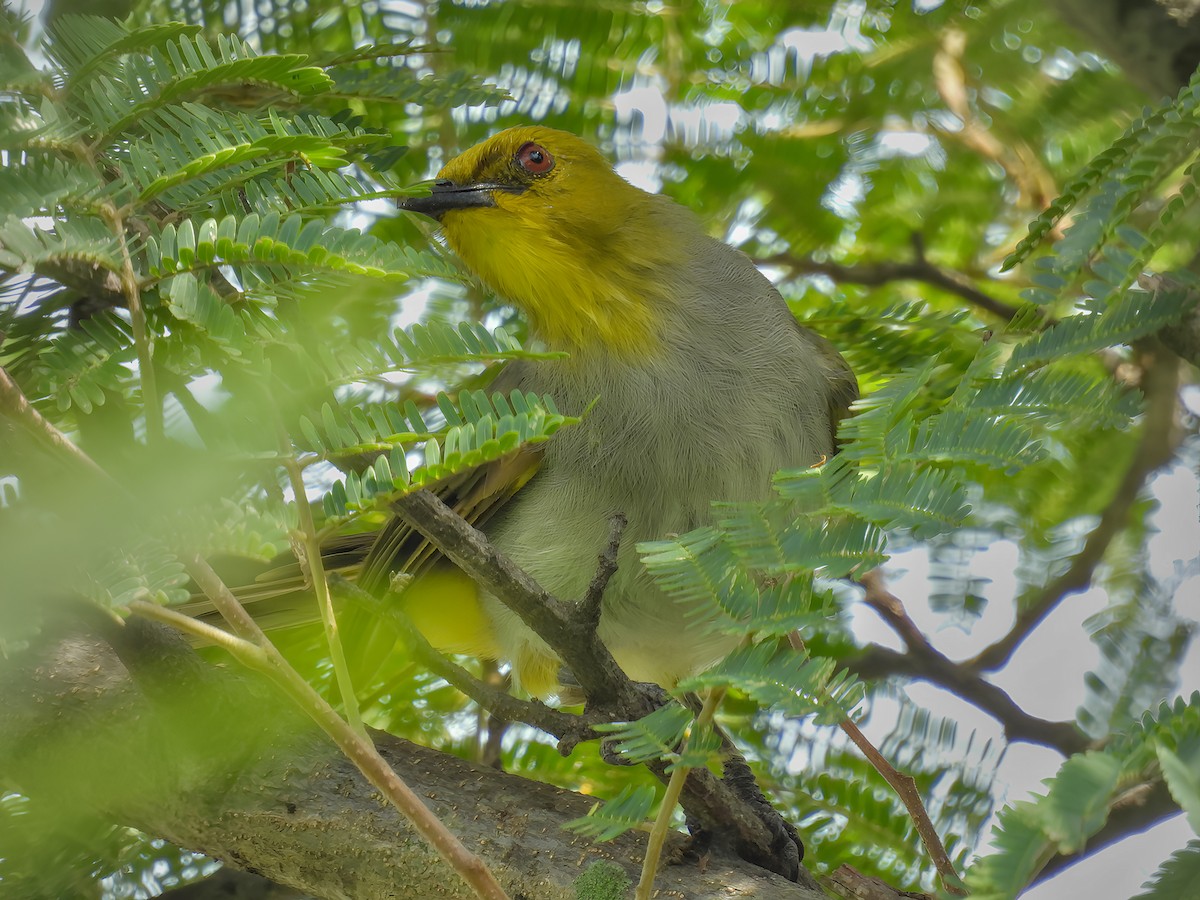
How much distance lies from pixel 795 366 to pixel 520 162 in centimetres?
106

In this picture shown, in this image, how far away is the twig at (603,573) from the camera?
2.08 meters

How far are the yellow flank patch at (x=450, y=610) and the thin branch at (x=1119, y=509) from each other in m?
1.57

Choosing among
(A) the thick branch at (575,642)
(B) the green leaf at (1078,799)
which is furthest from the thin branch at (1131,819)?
(B) the green leaf at (1078,799)

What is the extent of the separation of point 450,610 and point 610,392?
32.3 inches

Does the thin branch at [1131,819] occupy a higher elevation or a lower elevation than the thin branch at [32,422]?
lower

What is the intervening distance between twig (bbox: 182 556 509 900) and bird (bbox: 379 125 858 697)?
1407mm

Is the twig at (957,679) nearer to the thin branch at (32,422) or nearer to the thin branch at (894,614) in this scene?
the thin branch at (894,614)

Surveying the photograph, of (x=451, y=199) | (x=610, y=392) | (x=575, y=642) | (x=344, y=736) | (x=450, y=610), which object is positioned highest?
(x=451, y=199)

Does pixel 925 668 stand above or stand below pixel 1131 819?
below

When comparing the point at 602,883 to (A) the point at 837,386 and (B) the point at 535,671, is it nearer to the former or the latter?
(B) the point at 535,671

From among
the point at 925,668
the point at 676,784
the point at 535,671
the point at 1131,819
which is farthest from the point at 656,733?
the point at 925,668

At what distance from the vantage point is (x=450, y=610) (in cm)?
350

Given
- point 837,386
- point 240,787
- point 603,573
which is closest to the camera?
point 603,573

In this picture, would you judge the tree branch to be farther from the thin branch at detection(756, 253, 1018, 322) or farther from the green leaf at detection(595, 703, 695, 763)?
the thin branch at detection(756, 253, 1018, 322)
